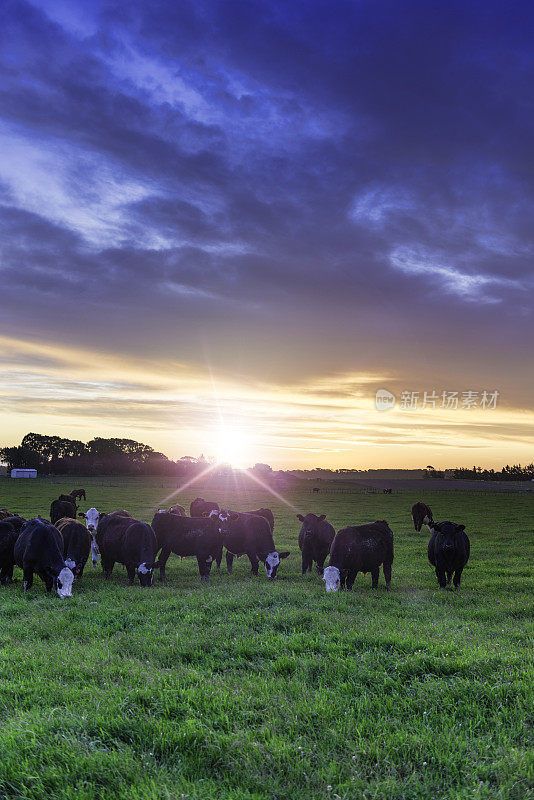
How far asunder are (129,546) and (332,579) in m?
5.95

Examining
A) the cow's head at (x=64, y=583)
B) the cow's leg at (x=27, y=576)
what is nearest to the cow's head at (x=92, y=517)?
the cow's leg at (x=27, y=576)

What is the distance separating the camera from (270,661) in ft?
24.8

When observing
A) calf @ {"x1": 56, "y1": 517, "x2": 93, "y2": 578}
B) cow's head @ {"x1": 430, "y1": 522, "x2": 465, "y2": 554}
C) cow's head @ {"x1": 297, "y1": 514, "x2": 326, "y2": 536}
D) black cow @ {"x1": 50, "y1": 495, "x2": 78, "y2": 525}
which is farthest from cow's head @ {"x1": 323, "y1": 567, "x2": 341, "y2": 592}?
black cow @ {"x1": 50, "y1": 495, "x2": 78, "y2": 525}

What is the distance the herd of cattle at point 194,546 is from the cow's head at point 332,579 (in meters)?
0.03

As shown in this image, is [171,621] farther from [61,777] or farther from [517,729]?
[517,729]

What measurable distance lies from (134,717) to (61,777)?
112cm

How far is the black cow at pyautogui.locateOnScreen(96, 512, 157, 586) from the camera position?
557 inches

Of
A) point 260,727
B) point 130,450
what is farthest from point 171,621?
point 130,450

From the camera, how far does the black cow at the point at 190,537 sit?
15.4 m

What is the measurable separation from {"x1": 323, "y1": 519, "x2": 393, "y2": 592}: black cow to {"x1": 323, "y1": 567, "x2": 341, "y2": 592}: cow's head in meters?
0.04

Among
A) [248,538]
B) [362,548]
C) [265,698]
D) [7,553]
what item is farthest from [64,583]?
[265,698]

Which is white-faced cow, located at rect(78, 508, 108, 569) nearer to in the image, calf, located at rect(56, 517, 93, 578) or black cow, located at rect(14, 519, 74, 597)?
calf, located at rect(56, 517, 93, 578)

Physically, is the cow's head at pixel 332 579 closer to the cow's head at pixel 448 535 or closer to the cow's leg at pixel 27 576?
the cow's head at pixel 448 535

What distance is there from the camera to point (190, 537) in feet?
51.8
